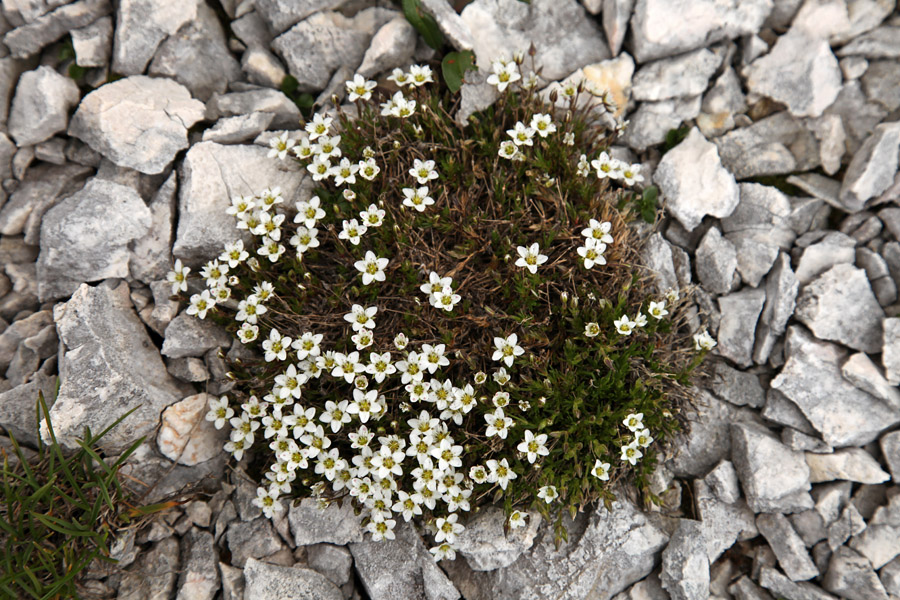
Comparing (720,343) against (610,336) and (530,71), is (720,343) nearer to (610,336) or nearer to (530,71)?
(610,336)

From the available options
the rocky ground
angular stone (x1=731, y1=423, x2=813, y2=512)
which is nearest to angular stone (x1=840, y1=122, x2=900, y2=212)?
the rocky ground

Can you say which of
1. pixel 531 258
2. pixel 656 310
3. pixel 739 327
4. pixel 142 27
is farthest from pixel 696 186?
pixel 142 27

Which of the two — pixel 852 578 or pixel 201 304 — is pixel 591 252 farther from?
pixel 852 578

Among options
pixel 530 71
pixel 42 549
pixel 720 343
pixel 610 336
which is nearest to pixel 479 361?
pixel 610 336

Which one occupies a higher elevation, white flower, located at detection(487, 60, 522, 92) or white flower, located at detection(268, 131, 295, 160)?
white flower, located at detection(487, 60, 522, 92)

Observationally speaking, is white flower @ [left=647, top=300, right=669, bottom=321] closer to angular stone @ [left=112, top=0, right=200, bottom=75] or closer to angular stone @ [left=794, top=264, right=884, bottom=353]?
angular stone @ [left=794, top=264, right=884, bottom=353]

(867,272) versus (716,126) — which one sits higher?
(716,126)
